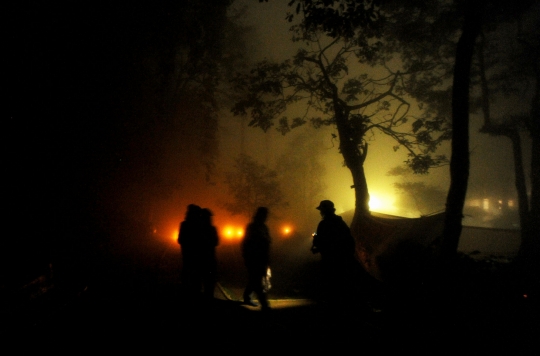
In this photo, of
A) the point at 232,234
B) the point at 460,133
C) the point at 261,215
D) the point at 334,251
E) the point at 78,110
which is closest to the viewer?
the point at 334,251

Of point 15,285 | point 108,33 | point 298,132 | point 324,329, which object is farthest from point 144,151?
point 298,132

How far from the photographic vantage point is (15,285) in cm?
456

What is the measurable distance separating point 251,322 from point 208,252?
1.44 metres

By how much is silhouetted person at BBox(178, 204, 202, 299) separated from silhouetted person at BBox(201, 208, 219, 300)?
0.07 metres

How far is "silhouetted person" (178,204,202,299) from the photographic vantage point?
5.22m

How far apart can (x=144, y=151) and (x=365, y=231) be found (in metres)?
11.5

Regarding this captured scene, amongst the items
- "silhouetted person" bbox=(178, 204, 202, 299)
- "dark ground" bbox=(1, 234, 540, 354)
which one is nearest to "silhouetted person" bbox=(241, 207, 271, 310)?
"dark ground" bbox=(1, 234, 540, 354)

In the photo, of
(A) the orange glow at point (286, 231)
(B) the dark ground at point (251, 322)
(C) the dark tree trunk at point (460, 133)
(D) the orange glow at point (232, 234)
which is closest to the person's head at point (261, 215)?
(B) the dark ground at point (251, 322)

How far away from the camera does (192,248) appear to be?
206 inches

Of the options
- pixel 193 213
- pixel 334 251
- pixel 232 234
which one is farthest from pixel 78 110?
pixel 232 234

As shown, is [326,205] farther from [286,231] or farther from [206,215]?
[286,231]

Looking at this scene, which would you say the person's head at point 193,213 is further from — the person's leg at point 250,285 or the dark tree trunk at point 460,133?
the dark tree trunk at point 460,133

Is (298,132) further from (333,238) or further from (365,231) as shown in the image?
(333,238)

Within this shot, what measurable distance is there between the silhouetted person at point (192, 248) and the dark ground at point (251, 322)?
1.19 feet
